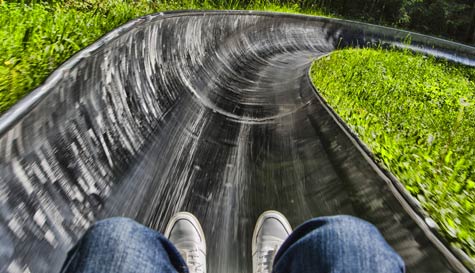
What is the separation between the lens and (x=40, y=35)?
3.14 meters

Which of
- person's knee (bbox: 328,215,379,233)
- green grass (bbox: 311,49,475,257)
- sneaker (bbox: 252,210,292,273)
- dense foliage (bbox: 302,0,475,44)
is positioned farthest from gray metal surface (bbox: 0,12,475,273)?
dense foliage (bbox: 302,0,475,44)

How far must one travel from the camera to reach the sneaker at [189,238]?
2.05m

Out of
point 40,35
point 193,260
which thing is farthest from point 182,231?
point 40,35

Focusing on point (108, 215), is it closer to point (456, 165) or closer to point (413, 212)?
point (413, 212)

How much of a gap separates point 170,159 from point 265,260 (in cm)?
126

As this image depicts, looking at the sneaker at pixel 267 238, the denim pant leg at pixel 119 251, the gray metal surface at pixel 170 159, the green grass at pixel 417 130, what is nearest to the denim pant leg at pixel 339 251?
the denim pant leg at pixel 119 251

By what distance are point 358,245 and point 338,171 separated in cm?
154

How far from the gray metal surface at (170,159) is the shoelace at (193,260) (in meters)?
0.20

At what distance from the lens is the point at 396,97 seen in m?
5.54

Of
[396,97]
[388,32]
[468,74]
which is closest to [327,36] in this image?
[388,32]

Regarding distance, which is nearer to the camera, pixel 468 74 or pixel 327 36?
pixel 468 74

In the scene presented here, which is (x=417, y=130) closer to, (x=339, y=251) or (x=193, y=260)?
(x=193, y=260)

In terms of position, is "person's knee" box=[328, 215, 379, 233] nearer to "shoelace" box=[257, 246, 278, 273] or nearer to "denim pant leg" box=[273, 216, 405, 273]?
"denim pant leg" box=[273, 216, 405, 273]

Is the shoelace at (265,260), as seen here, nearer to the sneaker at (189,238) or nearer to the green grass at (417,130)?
the sneaker at (189,238)
